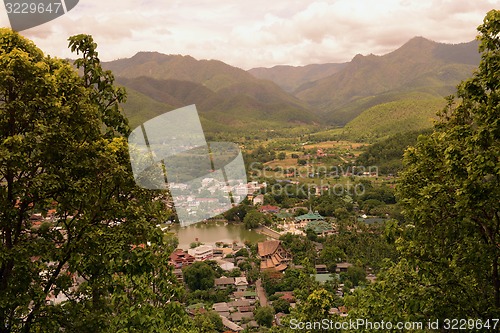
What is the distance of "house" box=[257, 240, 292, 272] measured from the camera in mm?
14672

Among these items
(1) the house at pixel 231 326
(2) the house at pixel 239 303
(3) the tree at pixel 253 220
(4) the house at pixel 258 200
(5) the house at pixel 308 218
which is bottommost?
(5) the house at pixel 308 218

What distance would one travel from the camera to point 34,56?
2.04 meters

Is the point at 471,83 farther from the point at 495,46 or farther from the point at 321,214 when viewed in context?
the point at 321,214

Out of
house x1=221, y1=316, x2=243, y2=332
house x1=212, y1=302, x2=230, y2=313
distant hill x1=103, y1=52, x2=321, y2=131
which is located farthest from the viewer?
distant hill x1=103, y1=52, x2=321, y2=131

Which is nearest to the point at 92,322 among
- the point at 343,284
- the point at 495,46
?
the point at 495,46

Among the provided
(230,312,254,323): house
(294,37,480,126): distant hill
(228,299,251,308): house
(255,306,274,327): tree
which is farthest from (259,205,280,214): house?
(294,37,480,126): distant hill

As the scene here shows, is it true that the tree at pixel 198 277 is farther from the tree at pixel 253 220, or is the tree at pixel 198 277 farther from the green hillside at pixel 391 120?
the green hillside at pixel 391 120

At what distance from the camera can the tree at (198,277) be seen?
13.3m

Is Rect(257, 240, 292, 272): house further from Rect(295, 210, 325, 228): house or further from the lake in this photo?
Rect(295, 210, 325, 228): house

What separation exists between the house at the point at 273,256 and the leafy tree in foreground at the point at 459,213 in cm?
1219

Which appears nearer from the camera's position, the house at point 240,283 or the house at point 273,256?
the house at point 240,283

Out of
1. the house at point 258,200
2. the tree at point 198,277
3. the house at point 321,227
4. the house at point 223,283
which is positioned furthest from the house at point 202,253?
the house at point 258,200

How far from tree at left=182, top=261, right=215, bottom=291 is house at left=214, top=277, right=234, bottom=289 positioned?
0.59 feet

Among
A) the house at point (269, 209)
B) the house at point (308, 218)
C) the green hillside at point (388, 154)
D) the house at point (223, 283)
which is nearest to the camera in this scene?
the house at point (223, 283)
